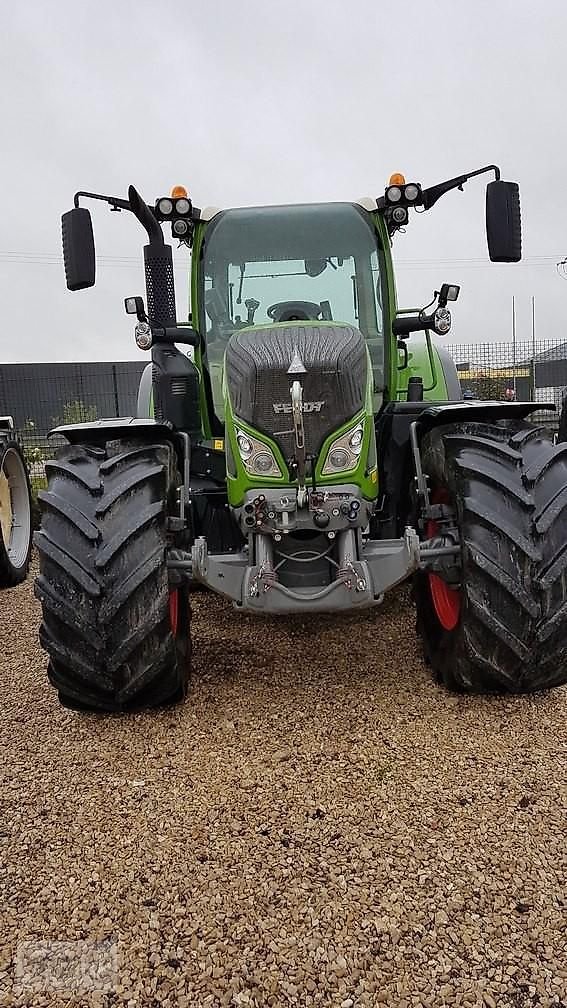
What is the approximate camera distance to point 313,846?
2426 mm

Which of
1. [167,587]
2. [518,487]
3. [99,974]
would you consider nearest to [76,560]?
[167,587]

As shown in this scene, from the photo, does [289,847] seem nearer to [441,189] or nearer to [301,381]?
[301,381]

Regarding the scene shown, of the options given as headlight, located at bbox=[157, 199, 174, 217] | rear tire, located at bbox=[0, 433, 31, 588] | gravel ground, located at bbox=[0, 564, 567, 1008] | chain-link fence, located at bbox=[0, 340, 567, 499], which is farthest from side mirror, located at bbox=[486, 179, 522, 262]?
chain-link fence, located at bbox=[0, 340, 567, 499]

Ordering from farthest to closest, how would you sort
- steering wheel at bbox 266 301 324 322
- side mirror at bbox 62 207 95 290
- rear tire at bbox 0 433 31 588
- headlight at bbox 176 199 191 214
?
rear tire at bbox 0 433 31 588
steering wheel at bbox 266 301 324 322
headlight at bbox 176 199 191 214
side mirror at bbox 62 207 95 290

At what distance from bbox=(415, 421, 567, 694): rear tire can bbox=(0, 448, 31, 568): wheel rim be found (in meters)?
4.77

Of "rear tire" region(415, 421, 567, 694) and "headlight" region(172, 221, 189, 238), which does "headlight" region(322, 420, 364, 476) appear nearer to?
"rear tire" region(415, 421, 567, 694)

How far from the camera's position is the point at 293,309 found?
14.4 ft

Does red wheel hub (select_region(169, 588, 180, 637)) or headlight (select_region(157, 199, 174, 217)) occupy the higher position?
headlight (select_region(157, 199, 174, 217))

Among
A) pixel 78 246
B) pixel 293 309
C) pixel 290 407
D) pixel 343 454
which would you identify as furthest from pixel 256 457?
pixel 78 246

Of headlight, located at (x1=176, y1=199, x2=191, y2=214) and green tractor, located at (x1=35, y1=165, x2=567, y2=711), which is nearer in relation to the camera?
green tractor, located at (x1=35, y1=165, x2=567, y2=711)

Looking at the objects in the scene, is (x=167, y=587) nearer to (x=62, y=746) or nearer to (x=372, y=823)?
(x=62, y=746)

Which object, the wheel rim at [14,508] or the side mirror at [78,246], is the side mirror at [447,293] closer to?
the side mirror at [78,246]

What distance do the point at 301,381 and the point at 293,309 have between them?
1224mm

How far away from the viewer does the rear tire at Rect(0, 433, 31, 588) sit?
270 inches
